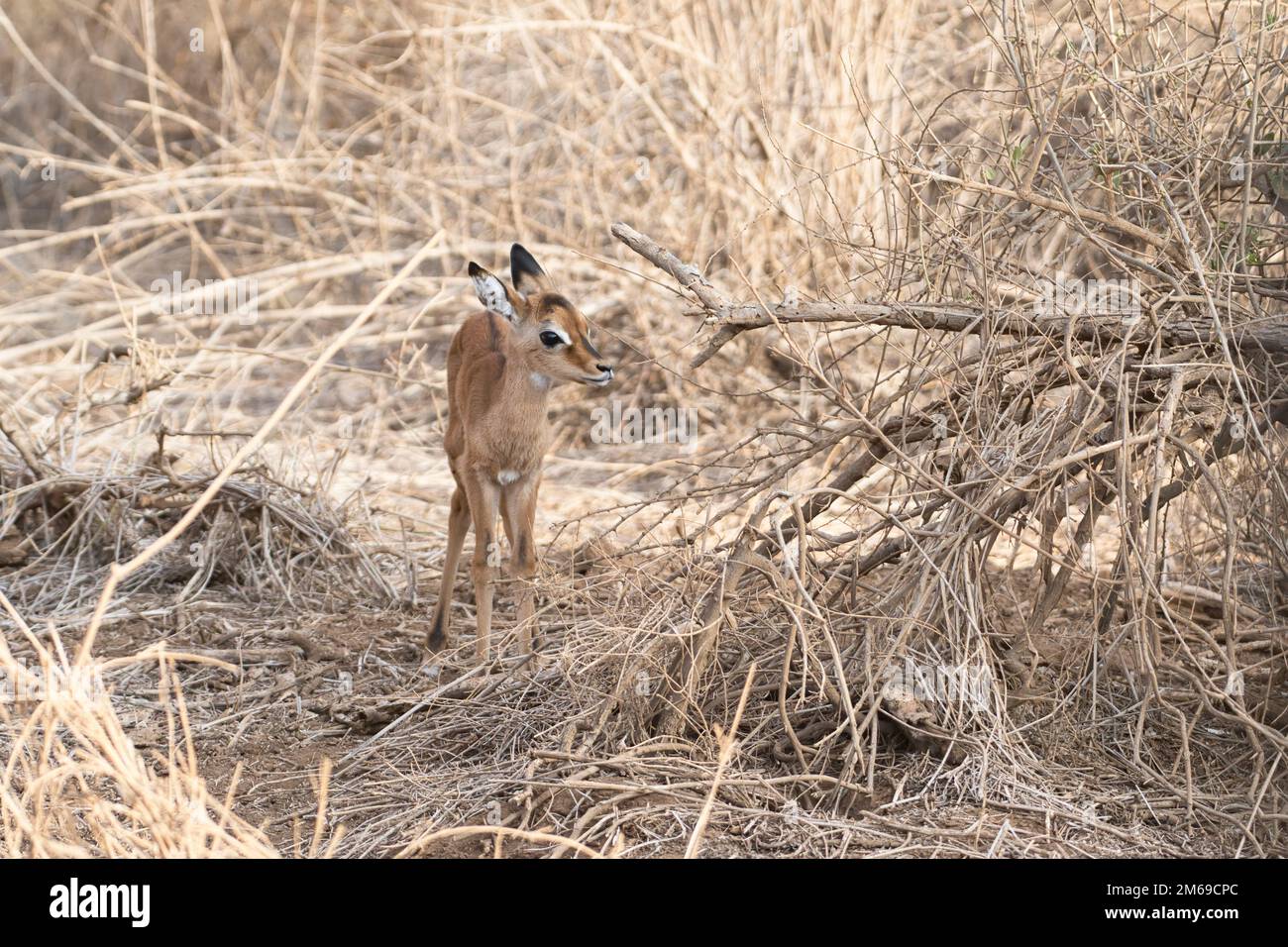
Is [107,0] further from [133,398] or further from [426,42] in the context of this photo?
[133,398]

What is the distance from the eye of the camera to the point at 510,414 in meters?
6.27

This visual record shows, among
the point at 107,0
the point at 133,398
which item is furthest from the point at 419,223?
the point at 107,0

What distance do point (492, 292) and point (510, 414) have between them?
1.82 feet

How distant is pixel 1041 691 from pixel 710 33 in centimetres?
586

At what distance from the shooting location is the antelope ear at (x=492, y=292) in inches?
244

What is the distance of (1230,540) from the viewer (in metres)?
4.32

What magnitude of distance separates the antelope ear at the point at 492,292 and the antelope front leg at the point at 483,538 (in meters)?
0.76
